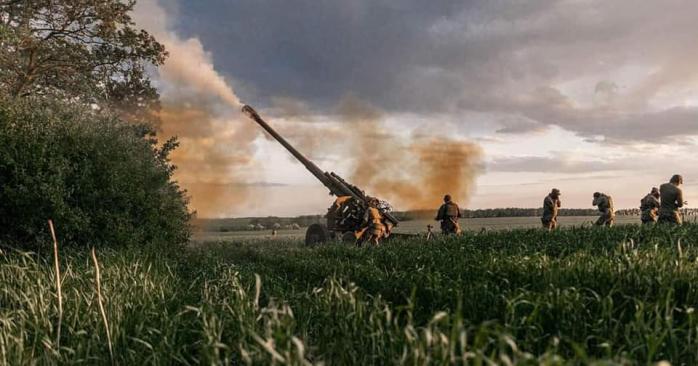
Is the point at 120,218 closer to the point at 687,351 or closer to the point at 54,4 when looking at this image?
the point at 54,4

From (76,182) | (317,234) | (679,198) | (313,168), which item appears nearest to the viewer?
(76,182)

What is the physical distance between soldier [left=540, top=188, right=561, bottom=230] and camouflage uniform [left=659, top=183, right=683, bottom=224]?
4.10m

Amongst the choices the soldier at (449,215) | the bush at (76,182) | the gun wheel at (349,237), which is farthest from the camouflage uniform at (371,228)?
the bush at (76,182)

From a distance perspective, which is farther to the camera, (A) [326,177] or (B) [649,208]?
(A) [326,177]

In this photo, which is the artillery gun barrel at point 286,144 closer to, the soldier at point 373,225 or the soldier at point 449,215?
the soldier at point 373,225

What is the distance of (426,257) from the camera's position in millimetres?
10227

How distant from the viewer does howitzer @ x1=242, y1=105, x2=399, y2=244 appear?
21594 mm

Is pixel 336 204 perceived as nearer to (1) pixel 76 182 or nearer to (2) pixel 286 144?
(2) pixel 286 144

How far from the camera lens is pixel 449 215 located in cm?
2064

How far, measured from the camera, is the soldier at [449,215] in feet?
67.7

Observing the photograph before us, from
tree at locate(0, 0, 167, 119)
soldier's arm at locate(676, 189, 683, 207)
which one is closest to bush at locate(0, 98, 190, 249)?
tree at locate(0, 0, 167, 119)

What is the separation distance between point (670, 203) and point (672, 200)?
124mm

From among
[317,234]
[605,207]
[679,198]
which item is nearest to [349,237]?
[317,234]

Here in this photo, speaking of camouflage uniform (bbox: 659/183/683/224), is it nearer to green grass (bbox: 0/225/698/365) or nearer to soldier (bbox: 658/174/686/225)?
soldier (bbox: 658/174/686/225)
